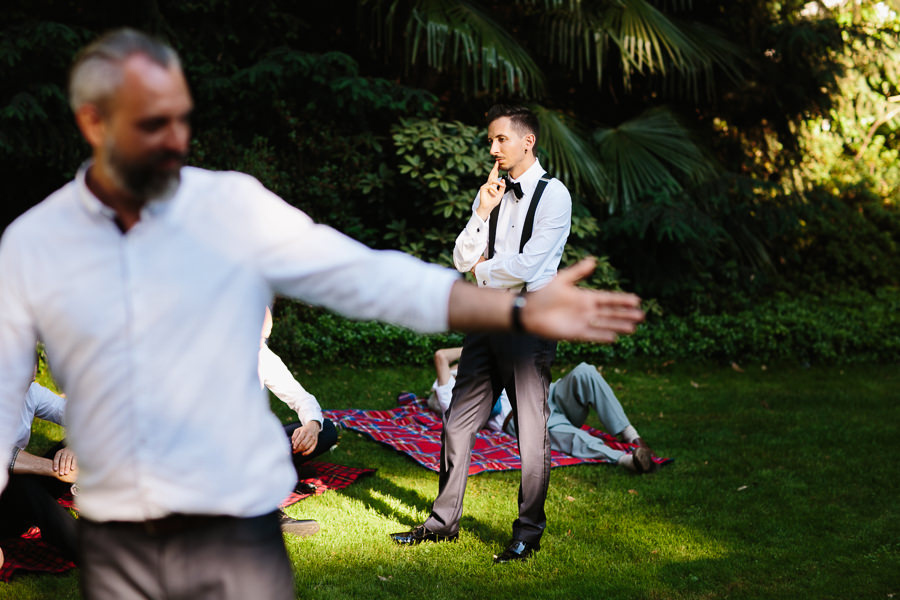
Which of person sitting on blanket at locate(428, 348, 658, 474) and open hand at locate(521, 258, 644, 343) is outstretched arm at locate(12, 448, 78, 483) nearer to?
person sitting on blanket at locate(428, 348, 658, 474)

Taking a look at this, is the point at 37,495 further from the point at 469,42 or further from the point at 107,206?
the point at 469,42

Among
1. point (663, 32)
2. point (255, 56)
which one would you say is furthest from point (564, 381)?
point (255, 56)

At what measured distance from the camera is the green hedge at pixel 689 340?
8508 millimetres

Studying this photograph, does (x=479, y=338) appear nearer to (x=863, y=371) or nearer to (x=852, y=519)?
(x=852, y=519)

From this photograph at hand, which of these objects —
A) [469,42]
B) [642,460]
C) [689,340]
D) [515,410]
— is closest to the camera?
[515,410]

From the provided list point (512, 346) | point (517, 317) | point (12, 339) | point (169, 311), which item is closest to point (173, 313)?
point (169, 311)

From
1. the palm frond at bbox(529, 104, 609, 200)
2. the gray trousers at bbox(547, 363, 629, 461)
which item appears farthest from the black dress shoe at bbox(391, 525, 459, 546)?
the palm frond at bbox(529, 104, 609, 200)

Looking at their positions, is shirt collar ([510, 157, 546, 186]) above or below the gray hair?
below

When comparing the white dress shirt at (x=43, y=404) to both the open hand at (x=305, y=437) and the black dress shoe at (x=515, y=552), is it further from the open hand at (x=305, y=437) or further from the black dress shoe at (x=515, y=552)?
the black dress shoe at (x=515, y=552)

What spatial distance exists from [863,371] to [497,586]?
21.7 feet

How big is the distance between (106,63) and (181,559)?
0.96m

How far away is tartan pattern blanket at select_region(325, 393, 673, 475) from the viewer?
18.7 ft

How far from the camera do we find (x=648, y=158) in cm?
1005

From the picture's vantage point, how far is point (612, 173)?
32.4 feet
